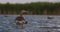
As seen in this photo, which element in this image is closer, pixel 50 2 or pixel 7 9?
pixel 7 9

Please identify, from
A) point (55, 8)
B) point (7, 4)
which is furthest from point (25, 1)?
point (55, 8)

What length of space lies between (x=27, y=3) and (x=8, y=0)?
119 centimetres

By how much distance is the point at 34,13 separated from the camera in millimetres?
9094

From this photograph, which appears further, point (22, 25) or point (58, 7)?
point (58, 7)

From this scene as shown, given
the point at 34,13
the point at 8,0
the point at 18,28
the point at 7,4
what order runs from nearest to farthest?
the point at 18,28, the point at 34,13, the point at 7,4, the point at 8,0

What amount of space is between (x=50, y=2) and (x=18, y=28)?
211 inches

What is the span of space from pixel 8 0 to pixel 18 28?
5.74m

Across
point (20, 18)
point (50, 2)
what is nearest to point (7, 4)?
point (50, 2)

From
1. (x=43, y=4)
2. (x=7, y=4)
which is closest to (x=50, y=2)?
(x=43, y=4)

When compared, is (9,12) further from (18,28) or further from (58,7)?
(18,28)

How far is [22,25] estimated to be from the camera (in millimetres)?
5105

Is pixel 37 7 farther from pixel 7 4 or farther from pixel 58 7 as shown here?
pixel 7 4

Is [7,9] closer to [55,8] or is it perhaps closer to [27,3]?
[27,3]

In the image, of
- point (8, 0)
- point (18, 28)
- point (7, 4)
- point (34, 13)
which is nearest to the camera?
point (18, 28)
